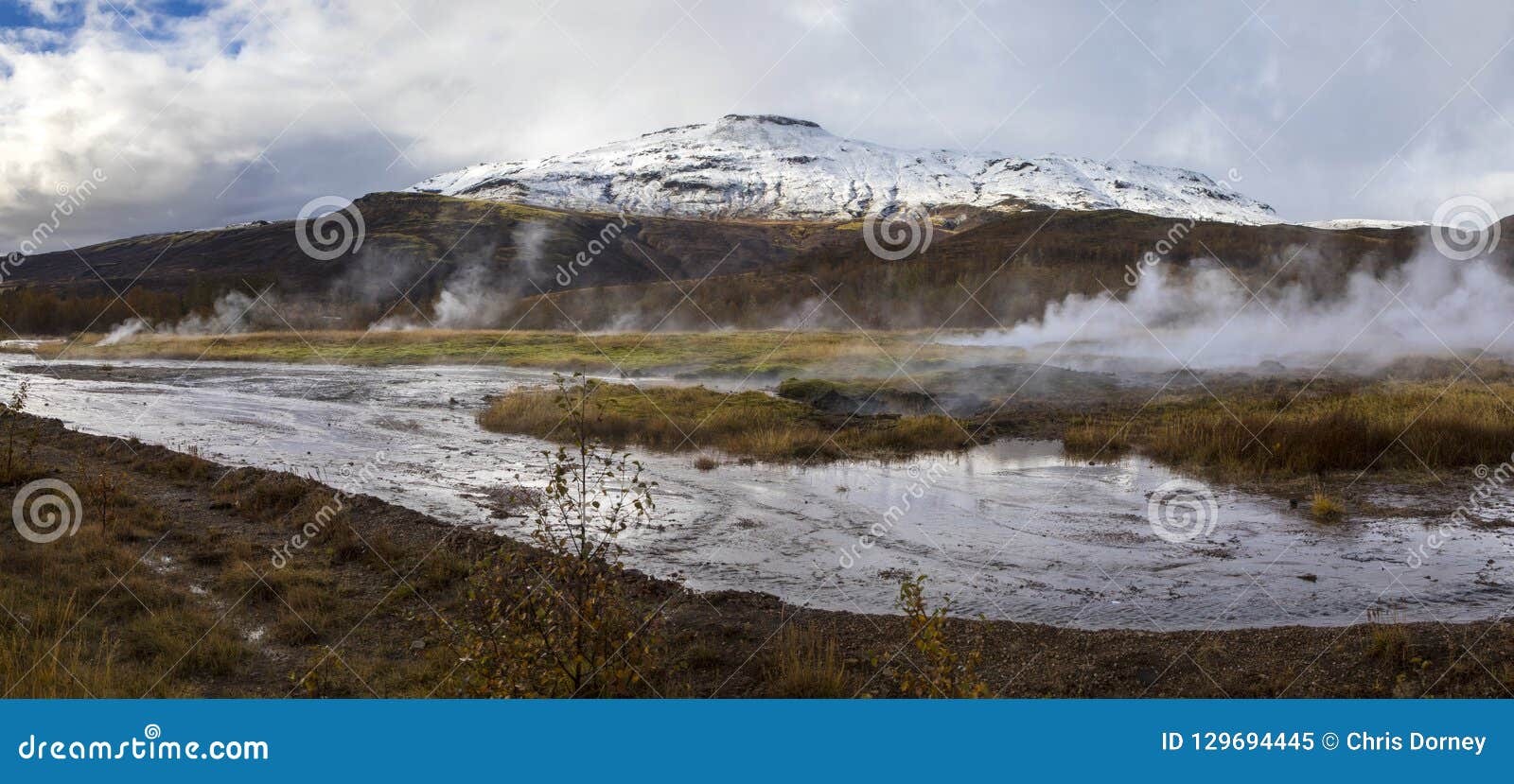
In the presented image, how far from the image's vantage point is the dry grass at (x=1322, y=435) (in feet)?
63.0

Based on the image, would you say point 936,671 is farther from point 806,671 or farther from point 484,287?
point 484,287

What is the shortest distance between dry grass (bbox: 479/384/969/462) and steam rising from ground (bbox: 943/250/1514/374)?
16.4 m

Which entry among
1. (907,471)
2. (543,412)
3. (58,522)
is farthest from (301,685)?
(543,412)

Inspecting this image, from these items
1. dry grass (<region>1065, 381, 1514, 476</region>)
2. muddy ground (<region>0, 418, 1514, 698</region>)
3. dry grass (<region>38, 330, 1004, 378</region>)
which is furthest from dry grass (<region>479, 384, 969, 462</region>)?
muddy ground (<region>0, 418, 1514, 698</region>)

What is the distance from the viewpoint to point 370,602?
33.6ft

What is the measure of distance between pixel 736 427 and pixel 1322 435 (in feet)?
45.0

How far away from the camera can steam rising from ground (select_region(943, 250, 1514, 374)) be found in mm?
41031

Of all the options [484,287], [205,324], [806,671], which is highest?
[484,287]

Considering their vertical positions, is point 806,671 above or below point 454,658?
below

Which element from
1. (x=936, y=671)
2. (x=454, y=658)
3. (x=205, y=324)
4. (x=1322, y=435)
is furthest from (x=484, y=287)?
(x=936, y=671)

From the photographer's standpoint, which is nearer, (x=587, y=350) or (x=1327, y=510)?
(x=1327, y=510)

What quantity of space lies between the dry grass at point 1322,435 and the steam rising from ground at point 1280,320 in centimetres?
1288

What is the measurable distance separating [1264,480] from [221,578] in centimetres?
1800

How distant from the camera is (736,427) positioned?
2489 cm
